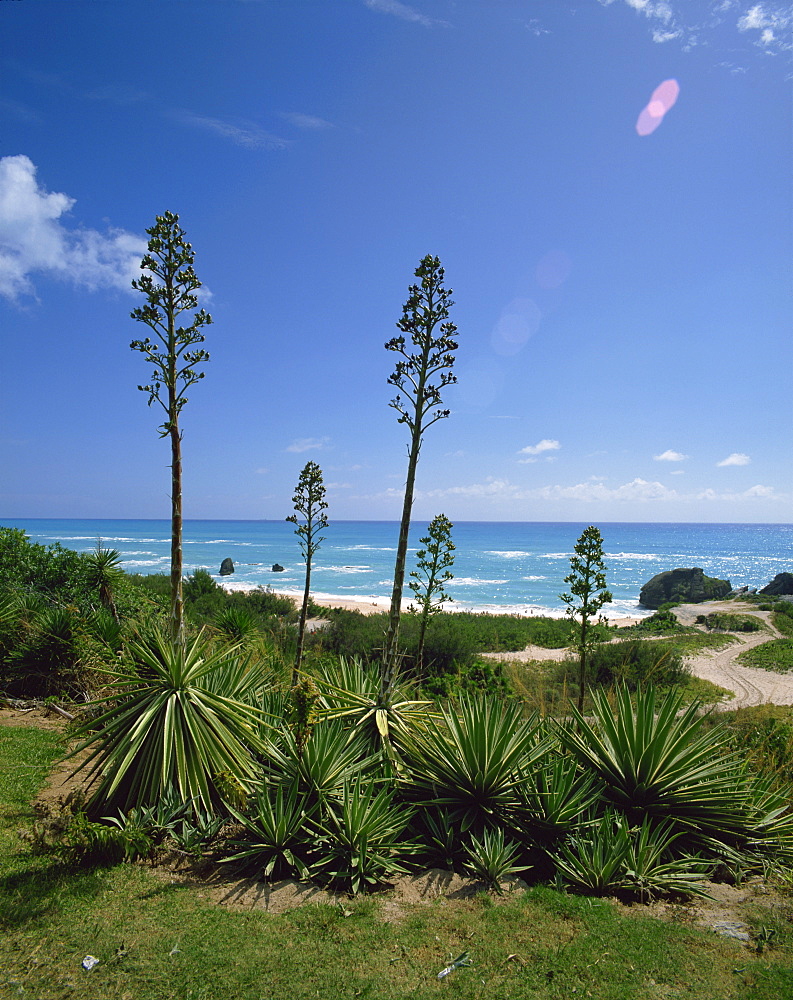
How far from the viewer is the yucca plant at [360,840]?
3908 mm

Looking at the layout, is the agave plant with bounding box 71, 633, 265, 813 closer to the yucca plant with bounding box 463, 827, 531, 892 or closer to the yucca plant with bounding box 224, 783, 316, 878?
the yucca plant with bounding box 224, 783, 316, 878

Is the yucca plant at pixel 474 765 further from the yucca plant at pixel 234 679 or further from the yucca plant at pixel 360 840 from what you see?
the yucca plant at pixel 234 679

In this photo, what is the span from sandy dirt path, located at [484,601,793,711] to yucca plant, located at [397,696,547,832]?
10.0 meters

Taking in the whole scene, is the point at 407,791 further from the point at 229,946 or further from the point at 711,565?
the point at 711,565

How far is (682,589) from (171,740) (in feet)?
156

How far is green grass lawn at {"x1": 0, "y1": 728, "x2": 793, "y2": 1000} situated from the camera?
9.18 ft

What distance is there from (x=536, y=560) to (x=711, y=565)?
24512 mm

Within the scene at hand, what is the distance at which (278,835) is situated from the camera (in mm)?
4043

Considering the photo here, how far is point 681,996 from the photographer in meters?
2.75

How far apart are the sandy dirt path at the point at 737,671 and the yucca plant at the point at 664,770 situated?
8935 mm

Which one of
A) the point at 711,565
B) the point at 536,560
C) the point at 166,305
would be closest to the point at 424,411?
the point at 166,305

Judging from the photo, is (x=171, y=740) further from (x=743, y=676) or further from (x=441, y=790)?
(x=743, y=676)

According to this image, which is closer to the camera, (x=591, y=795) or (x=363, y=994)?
(x=363, y=994)

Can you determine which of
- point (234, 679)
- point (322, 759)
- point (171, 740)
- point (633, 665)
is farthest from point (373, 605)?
point (322, 759)
